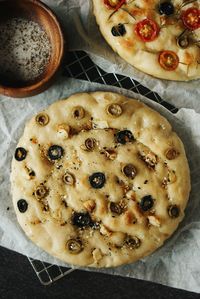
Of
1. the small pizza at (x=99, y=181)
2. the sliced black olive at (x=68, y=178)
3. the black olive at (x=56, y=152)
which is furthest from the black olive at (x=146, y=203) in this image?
the black olive at (x=56, y=152)

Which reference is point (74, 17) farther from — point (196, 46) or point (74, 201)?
point (74, 201)

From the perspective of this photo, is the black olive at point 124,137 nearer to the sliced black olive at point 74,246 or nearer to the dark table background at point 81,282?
the dark table background at point 81,282

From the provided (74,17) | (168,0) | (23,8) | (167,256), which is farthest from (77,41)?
(167,256)

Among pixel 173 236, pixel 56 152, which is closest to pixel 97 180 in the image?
pixel 56 152

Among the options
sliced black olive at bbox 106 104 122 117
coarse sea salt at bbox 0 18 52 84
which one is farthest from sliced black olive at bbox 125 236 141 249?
coarse sea salt at bbox 0 18 52 84

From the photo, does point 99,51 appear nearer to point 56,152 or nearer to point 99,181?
point 56,152

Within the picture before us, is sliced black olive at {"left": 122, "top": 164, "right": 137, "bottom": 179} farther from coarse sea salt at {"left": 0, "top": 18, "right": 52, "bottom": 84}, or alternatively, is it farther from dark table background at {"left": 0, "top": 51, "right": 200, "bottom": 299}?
coarse sea salt at {"left": 0, "top": 18, "right": 52, "bottom": 84}
